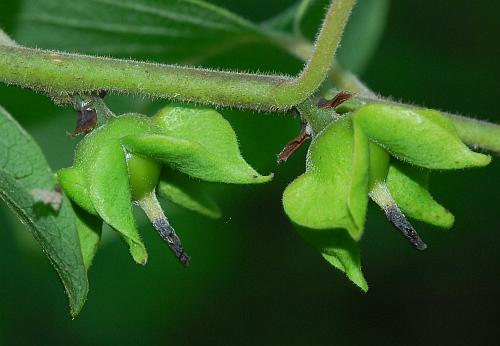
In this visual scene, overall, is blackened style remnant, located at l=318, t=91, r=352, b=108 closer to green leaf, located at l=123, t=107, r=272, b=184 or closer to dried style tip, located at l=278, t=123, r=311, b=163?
dried style tip, located at l=278, t=123, r=311, b=163

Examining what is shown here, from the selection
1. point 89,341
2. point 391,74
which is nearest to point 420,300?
point 391,74

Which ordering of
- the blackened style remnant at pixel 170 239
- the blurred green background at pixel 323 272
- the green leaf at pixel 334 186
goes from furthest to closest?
A: the blurred green background at pixel 323 272 < the blackened style remnant at pixel 170 239 < the green leaf at pixel 334 186

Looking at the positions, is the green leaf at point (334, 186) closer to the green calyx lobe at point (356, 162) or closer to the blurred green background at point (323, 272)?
the green calyx lobe at point (356, 162)

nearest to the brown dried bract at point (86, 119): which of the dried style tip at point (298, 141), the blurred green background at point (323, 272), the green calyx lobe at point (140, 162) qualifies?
the green calyx lobe at point (140, 162)

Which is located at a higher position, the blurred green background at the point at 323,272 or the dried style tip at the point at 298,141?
the dried style tip at the point at 298,141

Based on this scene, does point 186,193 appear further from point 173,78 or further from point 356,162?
point 356,162

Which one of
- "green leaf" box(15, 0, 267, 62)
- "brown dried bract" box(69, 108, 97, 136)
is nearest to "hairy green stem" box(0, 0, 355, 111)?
"brown dried bract" box(69, 108, 97, 136)

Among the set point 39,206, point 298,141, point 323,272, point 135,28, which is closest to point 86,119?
point 39,206

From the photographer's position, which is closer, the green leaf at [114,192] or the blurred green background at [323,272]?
the green leaf at [114,192]
